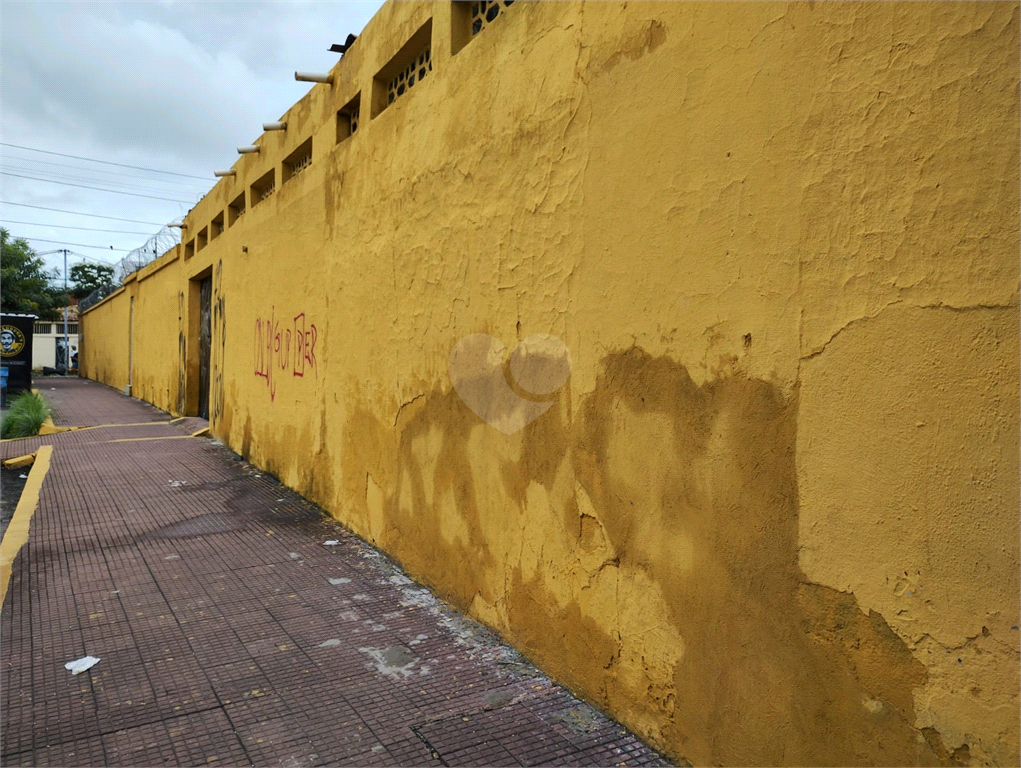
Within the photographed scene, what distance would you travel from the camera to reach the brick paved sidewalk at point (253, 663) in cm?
282

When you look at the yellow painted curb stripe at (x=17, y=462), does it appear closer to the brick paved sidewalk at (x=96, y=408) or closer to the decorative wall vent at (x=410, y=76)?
the brick paved sidewalk at (x=96, y=408)

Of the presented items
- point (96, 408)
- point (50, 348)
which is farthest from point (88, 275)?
point (96, 408)

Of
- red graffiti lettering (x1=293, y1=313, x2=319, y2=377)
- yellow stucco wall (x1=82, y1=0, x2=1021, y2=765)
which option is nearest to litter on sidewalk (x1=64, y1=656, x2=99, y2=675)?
yellow stucco wall (x1=82, y1=0, x2=1021, y2=765)

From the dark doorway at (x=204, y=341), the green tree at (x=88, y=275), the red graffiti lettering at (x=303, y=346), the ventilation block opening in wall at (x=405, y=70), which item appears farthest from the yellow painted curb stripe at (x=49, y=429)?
the green tree at (x=88, y=275)

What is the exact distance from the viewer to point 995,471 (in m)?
1.80

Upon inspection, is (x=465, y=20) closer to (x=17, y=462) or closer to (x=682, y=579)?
(x=682, y=579)

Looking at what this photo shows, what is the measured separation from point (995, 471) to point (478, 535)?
8.82 ft

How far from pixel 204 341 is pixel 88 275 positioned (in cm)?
4571

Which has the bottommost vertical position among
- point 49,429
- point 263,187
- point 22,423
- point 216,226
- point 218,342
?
point 49,429

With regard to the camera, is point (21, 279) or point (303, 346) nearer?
point (303, 346)

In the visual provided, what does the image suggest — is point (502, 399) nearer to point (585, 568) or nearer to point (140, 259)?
point (585, 568)

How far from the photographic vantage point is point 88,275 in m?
51.3

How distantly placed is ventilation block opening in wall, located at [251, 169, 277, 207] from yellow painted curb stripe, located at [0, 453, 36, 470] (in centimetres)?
410

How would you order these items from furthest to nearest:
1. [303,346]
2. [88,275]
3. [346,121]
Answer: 1. [88,275]
2. [303,346]
3. [346,121]
